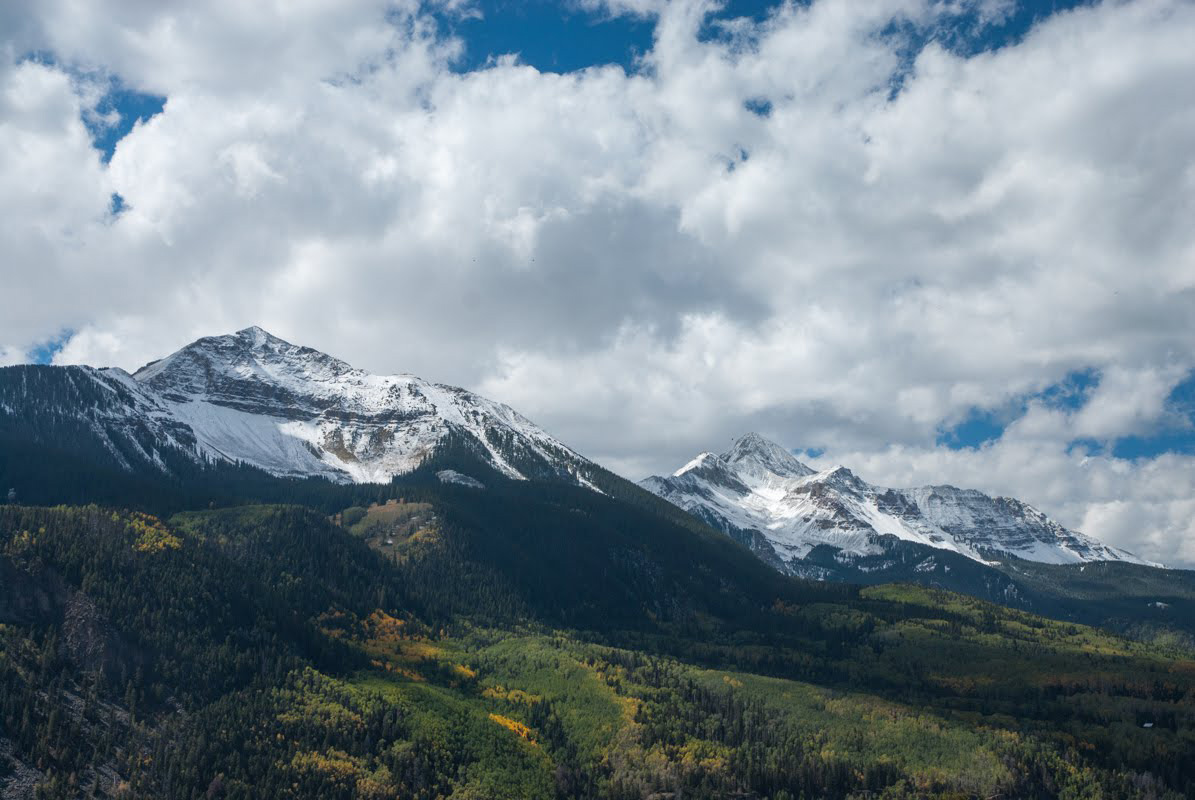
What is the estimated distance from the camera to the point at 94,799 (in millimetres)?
198125

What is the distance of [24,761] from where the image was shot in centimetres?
19938

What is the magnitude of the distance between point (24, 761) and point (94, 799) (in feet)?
52.1
